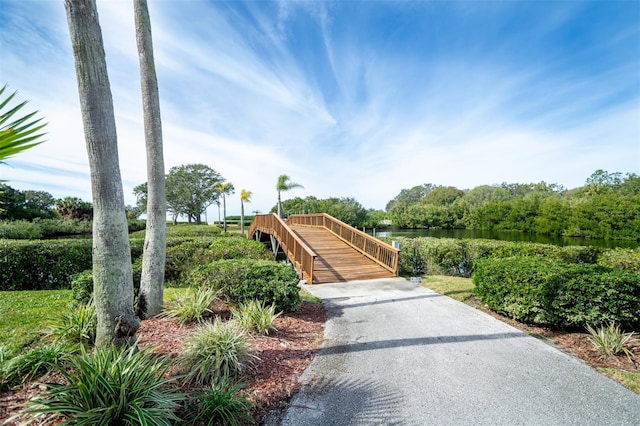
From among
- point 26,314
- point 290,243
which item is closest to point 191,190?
point 290,243

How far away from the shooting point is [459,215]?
43000 mm

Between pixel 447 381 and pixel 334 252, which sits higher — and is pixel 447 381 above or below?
below

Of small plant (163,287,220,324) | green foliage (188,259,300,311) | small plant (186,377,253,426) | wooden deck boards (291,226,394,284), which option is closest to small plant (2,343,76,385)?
small plant (186,377,253,426)

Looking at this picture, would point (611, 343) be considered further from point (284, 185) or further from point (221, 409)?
point (284, 185)

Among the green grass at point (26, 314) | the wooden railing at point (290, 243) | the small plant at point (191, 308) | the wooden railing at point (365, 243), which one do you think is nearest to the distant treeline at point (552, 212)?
the wooden railing at point (365, 243)

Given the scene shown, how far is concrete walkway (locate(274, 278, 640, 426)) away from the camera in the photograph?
7.90 ft

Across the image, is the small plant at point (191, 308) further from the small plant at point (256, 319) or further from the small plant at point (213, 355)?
the small plant at point (213, 355)

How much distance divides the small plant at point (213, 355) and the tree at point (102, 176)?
0.64 metres

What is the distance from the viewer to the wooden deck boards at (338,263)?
828cm

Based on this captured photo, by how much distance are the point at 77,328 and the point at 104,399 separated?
75.1 inches

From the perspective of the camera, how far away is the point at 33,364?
8.13 feet

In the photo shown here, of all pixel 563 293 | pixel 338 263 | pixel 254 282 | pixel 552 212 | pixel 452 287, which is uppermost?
pixel 552 212

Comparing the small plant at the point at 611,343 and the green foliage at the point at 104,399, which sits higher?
the green foliage at the point at 104,399

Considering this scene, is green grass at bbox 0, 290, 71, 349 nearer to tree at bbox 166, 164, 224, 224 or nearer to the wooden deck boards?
the wooden deck boards
